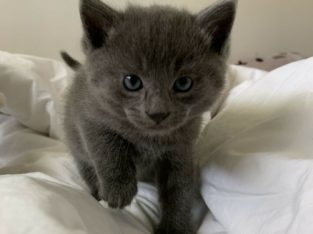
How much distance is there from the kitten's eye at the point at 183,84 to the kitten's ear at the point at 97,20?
184 millimetres

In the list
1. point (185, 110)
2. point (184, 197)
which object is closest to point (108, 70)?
point (185, 110)

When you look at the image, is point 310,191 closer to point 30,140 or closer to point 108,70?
point 108,70

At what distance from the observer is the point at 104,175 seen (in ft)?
3.49

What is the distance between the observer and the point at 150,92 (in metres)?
0.94

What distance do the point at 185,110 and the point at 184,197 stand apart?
0.25m

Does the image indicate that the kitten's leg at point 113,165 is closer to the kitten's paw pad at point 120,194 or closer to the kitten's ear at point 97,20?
the kitten's paw pad at point 120,194

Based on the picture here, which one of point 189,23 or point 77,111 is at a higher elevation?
point 189,23

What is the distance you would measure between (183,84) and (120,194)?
0.27 metres

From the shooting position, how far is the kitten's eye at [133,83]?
0.97 meters

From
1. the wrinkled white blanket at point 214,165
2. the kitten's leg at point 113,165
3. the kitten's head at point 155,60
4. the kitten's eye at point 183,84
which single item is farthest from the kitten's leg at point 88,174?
the kitten's eye at point 183,84

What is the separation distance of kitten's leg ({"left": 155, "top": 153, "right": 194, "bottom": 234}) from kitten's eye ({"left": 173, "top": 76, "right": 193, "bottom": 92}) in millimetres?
220

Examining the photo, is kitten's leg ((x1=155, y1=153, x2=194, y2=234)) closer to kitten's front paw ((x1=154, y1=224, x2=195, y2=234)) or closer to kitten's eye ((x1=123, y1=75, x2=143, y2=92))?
kitten's front paw ((x1=154, y1=224, x2=195, y2=234))

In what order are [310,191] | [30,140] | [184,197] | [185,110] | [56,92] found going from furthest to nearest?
[56,92] < [30,140] < [184,197] < [185,110] < [310,191]

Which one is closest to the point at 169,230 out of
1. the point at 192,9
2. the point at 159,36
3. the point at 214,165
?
the point at 214,165
